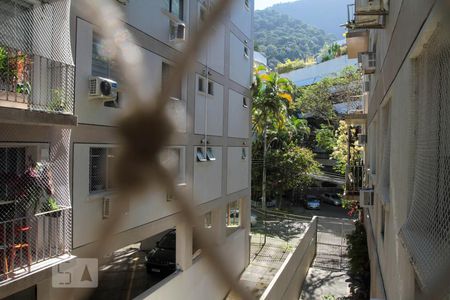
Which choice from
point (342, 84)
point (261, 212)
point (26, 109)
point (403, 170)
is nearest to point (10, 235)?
point (26, 109)

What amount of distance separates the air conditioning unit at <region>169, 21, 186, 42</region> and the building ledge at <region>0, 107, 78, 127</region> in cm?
328

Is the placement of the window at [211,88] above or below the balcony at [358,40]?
below

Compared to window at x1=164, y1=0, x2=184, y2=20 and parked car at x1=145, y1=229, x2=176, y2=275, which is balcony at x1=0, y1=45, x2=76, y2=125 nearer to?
window at x1=164, y1=0, x2=184, y2=20

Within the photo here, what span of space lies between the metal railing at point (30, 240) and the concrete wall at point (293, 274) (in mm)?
3629

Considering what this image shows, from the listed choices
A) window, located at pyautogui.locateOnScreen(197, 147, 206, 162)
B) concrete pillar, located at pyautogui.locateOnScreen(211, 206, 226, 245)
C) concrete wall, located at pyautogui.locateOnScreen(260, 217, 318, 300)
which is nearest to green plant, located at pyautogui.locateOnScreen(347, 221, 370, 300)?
concrete wall, located at pyautogui.locateOnScreen(260, 217, 318, 300)

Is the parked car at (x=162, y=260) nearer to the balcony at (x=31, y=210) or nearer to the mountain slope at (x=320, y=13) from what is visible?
the balcony at (x=31, y=210)

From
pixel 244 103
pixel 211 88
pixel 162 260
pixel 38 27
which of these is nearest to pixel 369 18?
pixel 211 88

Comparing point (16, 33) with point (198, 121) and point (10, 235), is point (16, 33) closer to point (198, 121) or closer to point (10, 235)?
point (10, 235)

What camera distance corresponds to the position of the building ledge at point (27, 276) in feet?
15.2

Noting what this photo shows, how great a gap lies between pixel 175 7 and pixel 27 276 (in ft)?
20.7

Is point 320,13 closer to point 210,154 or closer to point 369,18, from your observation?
point 210,154

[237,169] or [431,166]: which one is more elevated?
[431,166]

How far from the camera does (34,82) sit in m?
5.13

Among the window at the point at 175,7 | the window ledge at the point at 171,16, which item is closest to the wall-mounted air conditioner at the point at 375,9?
the window ledge at the point at 171,16
